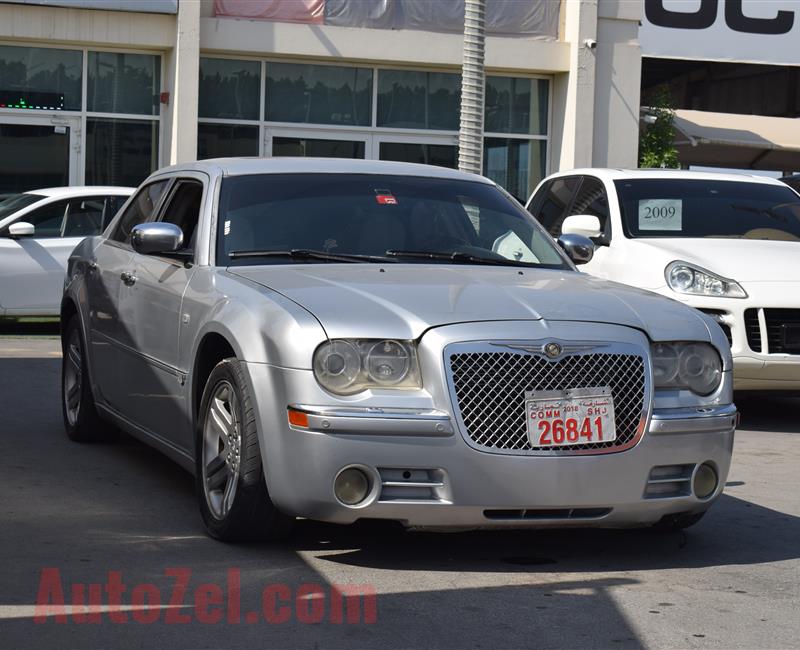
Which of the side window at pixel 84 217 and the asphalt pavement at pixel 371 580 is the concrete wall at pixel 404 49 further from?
the asphalt pavement at pixel 371 580

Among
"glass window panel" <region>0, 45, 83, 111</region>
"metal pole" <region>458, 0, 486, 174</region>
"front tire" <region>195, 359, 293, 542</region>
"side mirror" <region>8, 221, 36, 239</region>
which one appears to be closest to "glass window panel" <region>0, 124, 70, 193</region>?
"glass window panel" <region>0, 45, 83, 111</region>

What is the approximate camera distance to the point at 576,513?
5.42m

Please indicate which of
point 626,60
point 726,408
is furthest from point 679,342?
point 626,60

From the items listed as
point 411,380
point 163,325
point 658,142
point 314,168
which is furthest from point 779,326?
point 658,142

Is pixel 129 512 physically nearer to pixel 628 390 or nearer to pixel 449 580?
pixel 449 580

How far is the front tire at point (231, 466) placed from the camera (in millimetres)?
5492

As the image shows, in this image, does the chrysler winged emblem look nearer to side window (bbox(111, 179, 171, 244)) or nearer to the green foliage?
side window (bbox(111, 179, 171, 244))

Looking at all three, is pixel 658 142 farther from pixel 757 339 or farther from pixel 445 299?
pixel 445 299

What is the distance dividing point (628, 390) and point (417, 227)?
1.62 meters

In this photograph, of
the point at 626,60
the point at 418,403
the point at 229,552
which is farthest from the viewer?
the point at 626,60

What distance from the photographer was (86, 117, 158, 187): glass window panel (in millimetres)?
21438

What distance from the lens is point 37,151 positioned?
21.1 metres

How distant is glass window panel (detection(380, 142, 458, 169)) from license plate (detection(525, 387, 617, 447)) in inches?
695

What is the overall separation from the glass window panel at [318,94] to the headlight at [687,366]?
1708 centimetres
